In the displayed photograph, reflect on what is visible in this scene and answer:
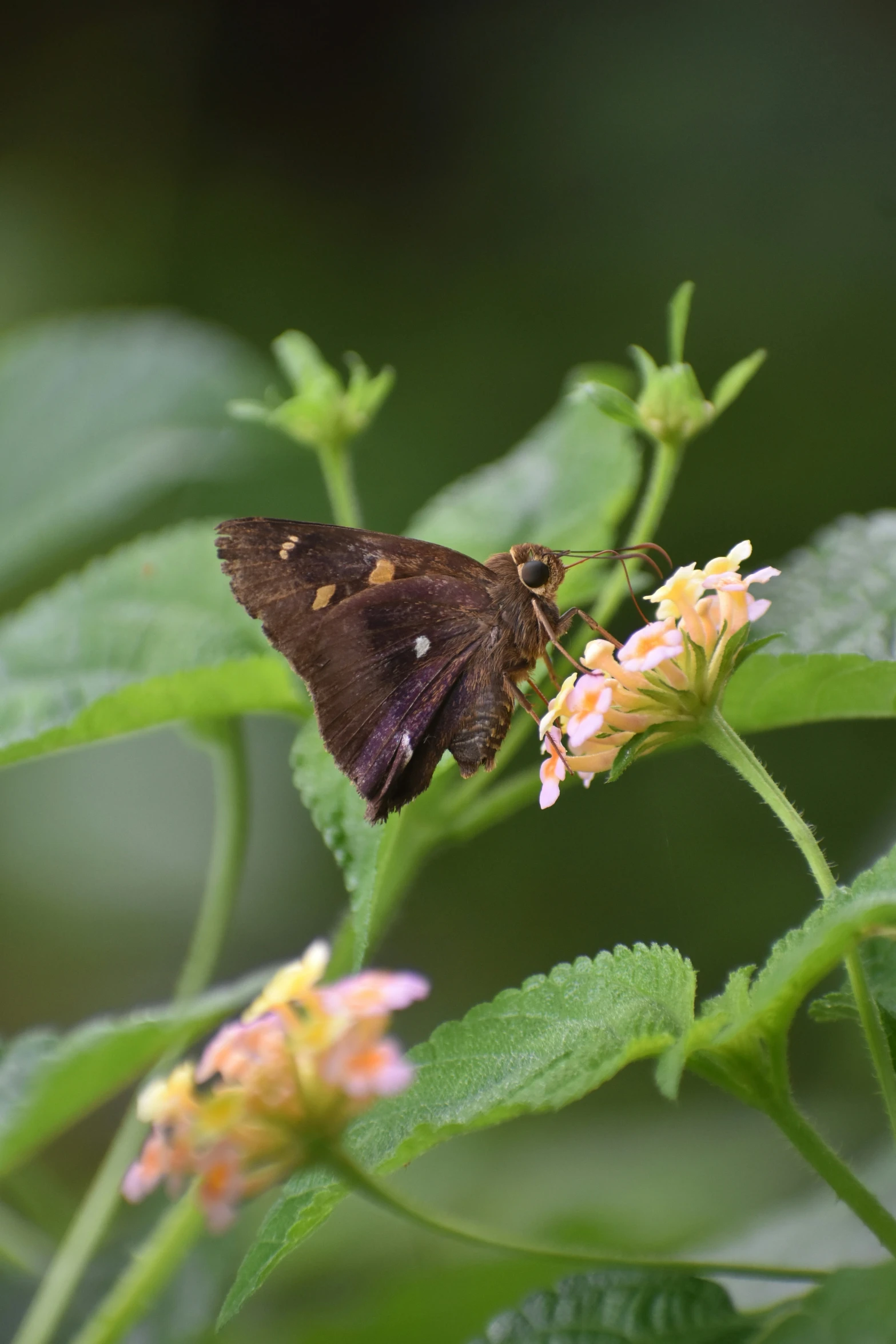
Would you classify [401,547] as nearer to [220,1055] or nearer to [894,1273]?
[220,1055]

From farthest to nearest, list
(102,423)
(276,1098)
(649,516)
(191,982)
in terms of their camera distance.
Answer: (102,423) → (191,982) → (649,516) → (276,1098)

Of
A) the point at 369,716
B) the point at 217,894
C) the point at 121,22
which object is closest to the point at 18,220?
the point at 121,22

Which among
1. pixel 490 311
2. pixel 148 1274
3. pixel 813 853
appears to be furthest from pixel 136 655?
pixel 490 311

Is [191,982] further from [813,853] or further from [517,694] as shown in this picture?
[813,853]

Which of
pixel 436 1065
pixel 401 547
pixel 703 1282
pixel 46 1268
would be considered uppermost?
pixel 401 547

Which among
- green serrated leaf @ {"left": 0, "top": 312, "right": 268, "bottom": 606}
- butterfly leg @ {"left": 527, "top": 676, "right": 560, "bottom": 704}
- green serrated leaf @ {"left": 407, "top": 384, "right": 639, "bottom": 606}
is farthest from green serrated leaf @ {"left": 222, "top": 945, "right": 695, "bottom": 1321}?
green serrated leaf @ {"left": 0, "top": 312, "right": 268, "bottom": 606}
